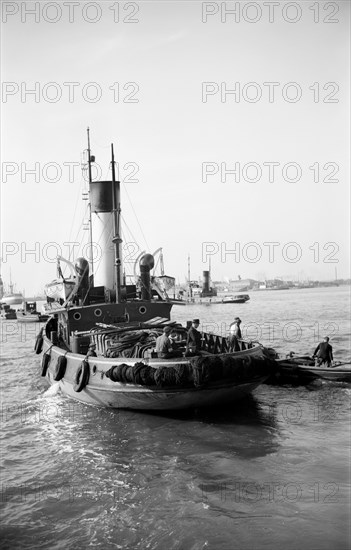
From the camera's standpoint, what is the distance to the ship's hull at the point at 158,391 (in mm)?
12453

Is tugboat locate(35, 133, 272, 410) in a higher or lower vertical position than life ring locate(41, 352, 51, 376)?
higher

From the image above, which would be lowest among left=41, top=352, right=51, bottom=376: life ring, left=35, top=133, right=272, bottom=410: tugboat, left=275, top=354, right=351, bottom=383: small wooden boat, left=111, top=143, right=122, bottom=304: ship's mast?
left=275, top=354, right=351, bottom=383: small wooden boat

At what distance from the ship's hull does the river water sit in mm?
458

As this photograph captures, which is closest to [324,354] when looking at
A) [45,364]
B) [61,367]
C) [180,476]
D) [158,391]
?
[158,391]

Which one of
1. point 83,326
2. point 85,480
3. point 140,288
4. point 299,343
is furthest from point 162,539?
point 299,343

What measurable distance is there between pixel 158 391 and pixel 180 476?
2977 millimetres

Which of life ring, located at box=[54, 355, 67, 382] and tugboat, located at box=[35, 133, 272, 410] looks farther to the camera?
life ring, located at box=[54, 355, 67, 382]

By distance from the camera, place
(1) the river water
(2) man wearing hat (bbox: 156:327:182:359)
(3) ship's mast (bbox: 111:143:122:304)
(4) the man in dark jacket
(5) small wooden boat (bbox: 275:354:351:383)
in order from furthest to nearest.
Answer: (4) the man in dark jacket → (3) ship's mast (bbox: 111:143:122:304) → (5) small wooden boat (bbox: 275:354:351:383) → (2) man wearing hat (bbox: 156:327:182:359) → (1) the river water

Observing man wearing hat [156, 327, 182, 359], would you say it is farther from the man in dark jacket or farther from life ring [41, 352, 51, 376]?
the man in dark jacket

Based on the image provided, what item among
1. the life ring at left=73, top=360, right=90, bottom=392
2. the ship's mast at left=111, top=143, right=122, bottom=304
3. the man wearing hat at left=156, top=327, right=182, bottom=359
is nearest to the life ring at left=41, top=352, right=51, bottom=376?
the ship's mast at left=111, top=143, right=122, bottom=304

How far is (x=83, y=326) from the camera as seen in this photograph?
56.8 feet

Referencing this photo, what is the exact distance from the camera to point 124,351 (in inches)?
539

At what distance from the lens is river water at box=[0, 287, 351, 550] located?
302 inches

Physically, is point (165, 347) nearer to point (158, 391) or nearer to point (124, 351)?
point (158, 391)
